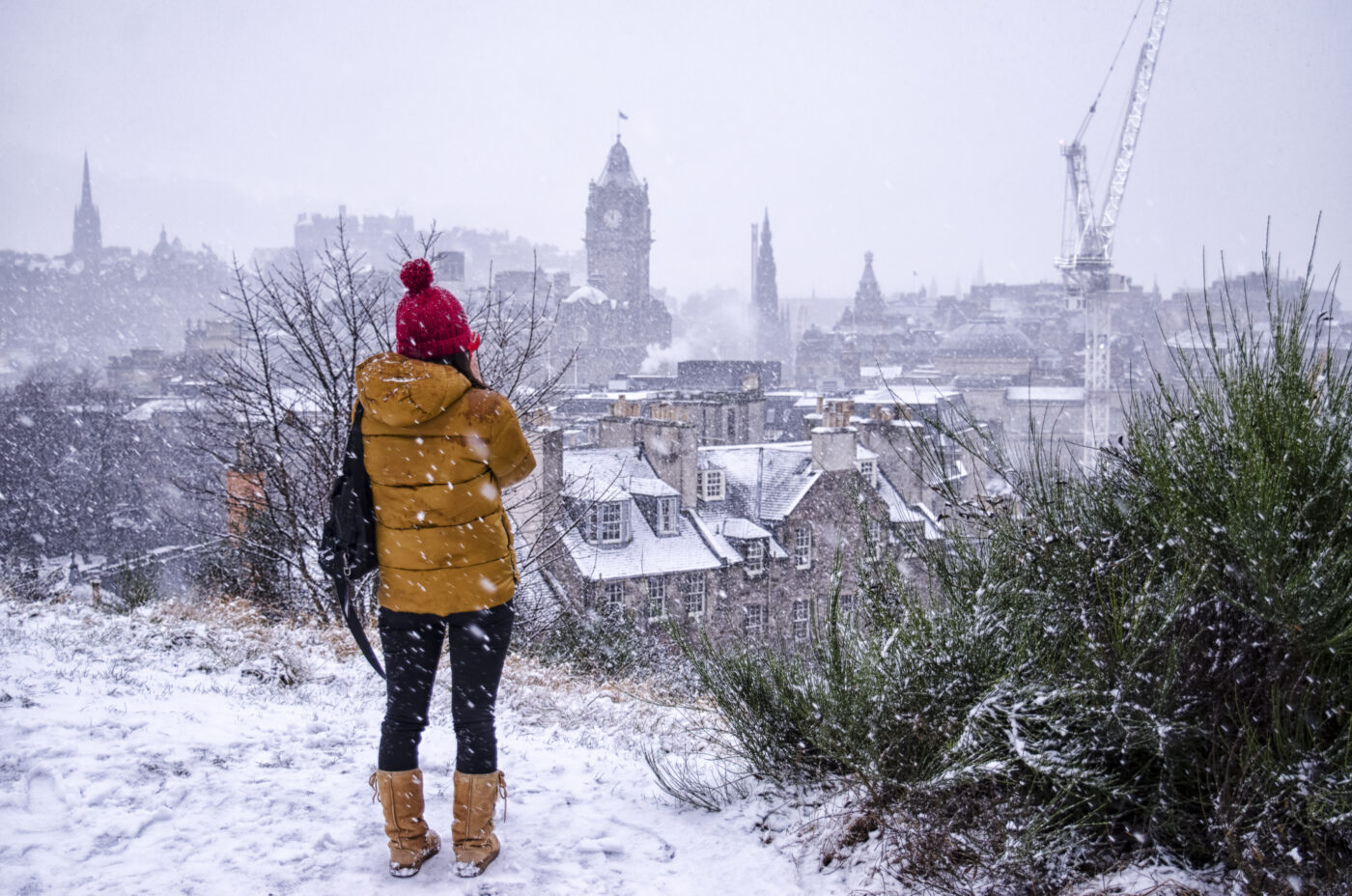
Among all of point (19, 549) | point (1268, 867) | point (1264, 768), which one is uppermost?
point (1264, 768)

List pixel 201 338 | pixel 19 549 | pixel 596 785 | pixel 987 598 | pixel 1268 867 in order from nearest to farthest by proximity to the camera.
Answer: pixel 1268 867
pixel 987 598
pixel 596 785
pixel 19 549
pixel 201 338

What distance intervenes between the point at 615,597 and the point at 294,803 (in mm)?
13312

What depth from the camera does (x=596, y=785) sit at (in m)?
4.07

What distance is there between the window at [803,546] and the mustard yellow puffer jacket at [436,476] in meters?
17.3

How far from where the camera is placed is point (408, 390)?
3.01 metres

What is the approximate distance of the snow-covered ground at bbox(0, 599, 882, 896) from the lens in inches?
123

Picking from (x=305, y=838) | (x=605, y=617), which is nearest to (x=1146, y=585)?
(x=305, y=838)

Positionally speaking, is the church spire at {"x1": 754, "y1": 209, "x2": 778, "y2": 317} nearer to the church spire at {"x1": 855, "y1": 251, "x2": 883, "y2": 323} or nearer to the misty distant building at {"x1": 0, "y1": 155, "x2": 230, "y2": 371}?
the church spire at {"x1": 855, "y1": 251, "x2": 883, "y2": 323}

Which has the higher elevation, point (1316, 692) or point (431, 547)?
point (431, 547)

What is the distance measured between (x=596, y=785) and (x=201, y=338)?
8601 cm

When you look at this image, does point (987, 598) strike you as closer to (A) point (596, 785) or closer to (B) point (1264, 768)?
(B) point (1264, 768)

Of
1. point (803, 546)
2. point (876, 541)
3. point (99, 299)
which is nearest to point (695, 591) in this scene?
point (803, 546)

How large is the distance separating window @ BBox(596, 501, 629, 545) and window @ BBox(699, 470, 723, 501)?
303 centimetres

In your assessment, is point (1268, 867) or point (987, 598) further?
point (987, 598)
